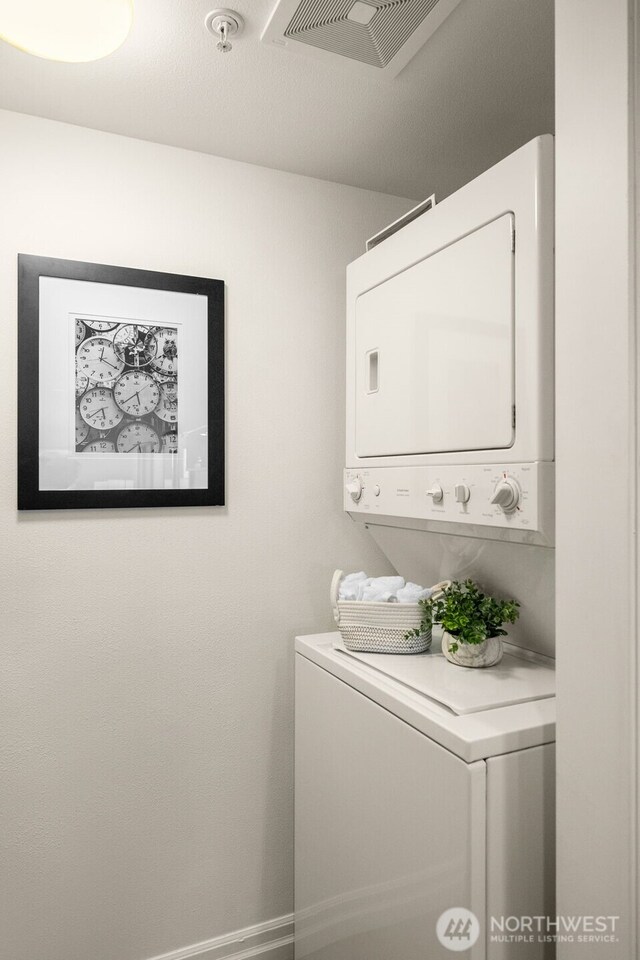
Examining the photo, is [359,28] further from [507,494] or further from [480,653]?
[480,653]

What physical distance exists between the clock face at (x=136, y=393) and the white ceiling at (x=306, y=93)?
721 millimetres

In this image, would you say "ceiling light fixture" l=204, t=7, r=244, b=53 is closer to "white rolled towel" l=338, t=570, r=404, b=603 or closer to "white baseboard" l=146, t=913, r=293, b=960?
"white rolled towel" l=338, t=570, r=404, b=603

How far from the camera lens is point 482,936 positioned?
1.10 metres

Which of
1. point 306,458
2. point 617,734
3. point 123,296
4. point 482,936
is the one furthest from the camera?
point 306,458

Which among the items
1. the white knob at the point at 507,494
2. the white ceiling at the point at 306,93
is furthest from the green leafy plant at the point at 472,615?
the white ceiling at the point at 306,93

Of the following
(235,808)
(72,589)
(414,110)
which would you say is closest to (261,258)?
(414,110)

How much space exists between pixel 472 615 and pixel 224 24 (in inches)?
57.4

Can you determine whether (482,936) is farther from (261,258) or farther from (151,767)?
(261,258)

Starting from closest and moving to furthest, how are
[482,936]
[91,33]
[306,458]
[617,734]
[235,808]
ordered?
[617,734] < [482,936] < [91,33] < [235,808] < [306,458]

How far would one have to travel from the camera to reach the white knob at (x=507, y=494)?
1226mm

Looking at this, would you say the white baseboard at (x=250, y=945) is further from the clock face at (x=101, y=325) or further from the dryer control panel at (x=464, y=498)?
the clock face at (x=101, y=325)

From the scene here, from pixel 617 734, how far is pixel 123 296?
1.65 meters

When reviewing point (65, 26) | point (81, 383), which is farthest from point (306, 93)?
point (81, 383)

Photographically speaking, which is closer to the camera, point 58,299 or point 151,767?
point 58,299
